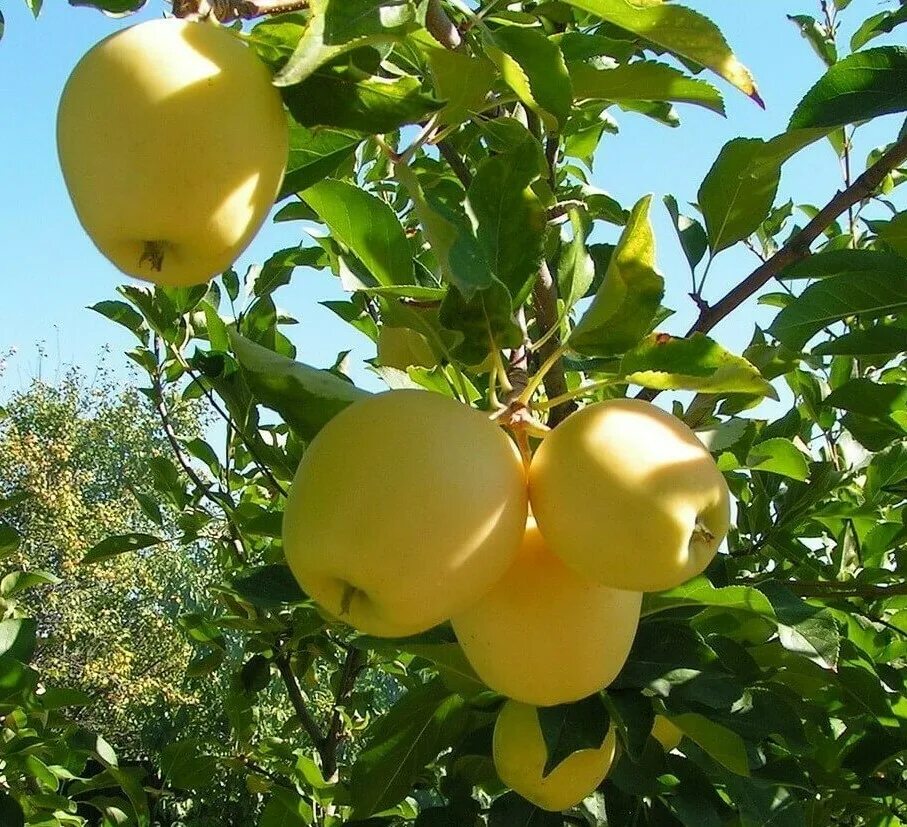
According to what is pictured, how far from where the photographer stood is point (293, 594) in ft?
3.42

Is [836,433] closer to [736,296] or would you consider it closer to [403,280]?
[736,296]

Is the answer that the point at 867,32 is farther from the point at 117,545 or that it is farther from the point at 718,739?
the point at 117,545

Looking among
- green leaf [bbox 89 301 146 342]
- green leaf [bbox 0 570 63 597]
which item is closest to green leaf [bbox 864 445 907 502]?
green leaf [bbox 89 301 146 342]

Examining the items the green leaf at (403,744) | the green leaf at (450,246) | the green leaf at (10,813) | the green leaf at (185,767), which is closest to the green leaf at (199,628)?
the green leaf at (185,767)

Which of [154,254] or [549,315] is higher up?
[154,254]

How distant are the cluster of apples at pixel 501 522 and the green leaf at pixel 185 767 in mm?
1967

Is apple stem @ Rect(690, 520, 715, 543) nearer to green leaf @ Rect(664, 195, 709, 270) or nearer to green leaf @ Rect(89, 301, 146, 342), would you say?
green leaf @ Rect(664, 195, 709, 270)

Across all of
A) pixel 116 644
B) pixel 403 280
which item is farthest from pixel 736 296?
pixel 116 644

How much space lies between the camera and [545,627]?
2.50ft

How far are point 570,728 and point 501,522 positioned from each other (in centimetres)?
39

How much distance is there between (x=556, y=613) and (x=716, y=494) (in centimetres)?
16

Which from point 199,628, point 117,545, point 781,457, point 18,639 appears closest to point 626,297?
point 781,457

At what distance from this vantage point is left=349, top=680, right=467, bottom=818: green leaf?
1.29m

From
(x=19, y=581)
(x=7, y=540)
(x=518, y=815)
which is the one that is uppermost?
(x=518, y=815)
